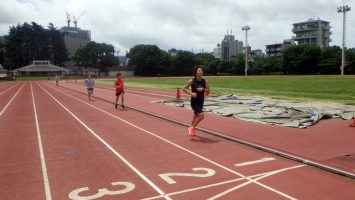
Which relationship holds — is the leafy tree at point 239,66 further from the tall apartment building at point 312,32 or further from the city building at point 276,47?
the city building at point 276,47

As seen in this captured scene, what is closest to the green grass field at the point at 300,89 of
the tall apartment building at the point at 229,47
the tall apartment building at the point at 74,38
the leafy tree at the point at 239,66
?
the leafy tree at the point at 239,66

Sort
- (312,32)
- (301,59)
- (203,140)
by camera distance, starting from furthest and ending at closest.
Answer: (312,32) → (301,59) → (203,140)

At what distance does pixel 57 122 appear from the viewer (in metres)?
13.3

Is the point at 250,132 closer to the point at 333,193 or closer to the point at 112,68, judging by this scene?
the point at 333,193

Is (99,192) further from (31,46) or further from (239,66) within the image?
(31,46)

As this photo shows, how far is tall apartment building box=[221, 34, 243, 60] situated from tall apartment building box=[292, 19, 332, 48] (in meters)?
66.3

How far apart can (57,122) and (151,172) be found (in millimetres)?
7833

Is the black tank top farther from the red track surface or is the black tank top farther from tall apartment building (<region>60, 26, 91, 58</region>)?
tall apartment building (<region>60, 26, 91, 58</region>)

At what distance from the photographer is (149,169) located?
6688 millimetres

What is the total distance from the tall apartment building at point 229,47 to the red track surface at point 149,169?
180471 millimetres

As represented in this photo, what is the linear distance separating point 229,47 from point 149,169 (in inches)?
7365

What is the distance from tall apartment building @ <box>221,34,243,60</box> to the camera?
619 feet

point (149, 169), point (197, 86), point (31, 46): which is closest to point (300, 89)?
point (197, 86)

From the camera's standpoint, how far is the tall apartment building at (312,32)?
11806 cm
